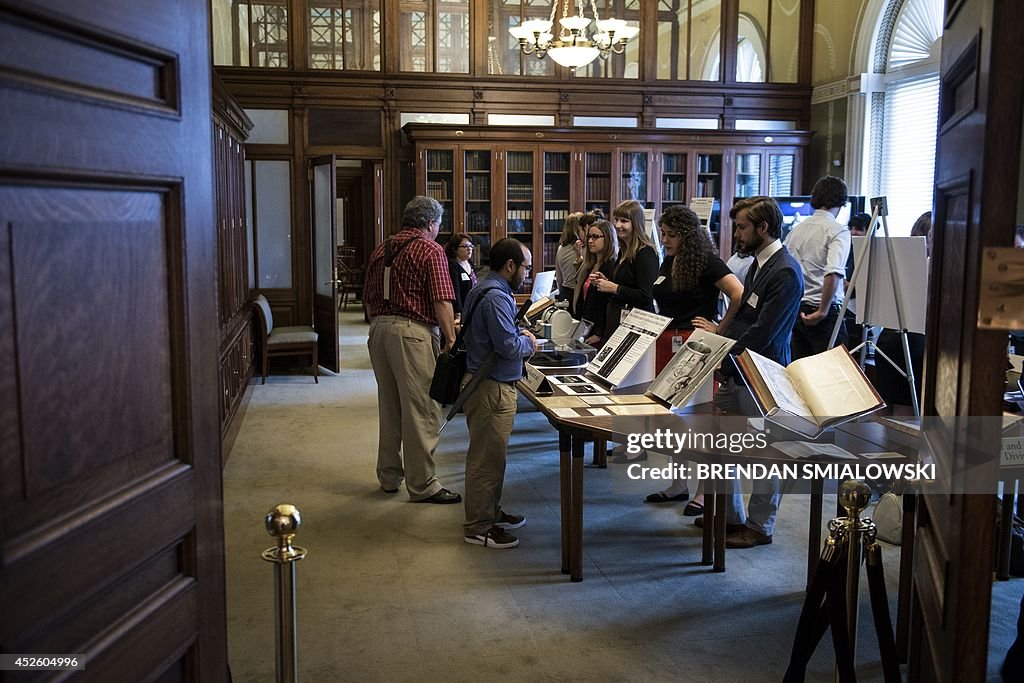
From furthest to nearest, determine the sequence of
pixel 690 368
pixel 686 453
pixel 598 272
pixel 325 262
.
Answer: pixel 325 262 < pixel 598 272 < pixel 690 368 < pixel 686 453

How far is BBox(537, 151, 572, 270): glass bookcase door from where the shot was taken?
35.4 ft

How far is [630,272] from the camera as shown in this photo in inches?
203

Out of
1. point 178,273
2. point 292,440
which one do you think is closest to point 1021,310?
point 178,273

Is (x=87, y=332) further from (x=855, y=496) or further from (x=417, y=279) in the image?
(x=417, y=279)

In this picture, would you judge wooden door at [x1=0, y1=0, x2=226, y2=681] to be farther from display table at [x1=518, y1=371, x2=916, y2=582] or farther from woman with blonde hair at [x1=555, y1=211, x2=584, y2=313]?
woman with blonde hair at [x1=555, y1=211, x2=584, y2=313]

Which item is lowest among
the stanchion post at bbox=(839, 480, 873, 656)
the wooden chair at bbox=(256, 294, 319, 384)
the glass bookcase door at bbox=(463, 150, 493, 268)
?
the wooden chair at bbox=(256, 294, 319, 384)

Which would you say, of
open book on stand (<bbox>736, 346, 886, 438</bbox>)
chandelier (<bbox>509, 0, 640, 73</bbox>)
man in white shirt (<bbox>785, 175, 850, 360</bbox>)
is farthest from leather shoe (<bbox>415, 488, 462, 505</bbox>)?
chandelier (<bbox>509, 0, 640, 73</bbox>)

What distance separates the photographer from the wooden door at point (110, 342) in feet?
3.75

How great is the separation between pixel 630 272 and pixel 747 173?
6.63 m

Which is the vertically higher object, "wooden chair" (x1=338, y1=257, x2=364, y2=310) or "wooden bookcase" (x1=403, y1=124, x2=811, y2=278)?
"wooden bookcase" (x1=403, y1=124, x2=811, y2=278)

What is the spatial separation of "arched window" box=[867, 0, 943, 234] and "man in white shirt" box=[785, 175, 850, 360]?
3.88 metres

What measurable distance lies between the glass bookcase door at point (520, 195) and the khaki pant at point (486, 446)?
6814mm

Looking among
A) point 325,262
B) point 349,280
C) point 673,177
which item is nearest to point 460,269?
point 325,262

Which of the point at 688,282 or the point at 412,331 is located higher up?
the point at 688,282
